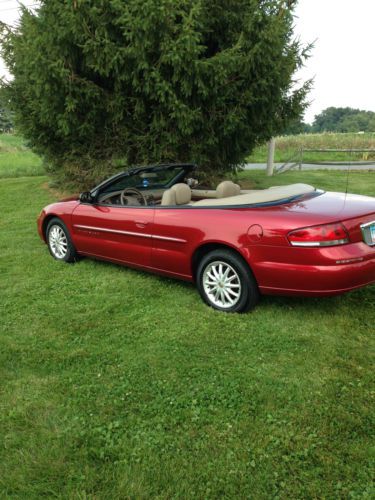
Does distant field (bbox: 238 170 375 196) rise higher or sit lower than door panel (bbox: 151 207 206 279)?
lower

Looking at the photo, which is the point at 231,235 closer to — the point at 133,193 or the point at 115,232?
the point at 115,232

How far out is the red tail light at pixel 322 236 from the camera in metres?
3.37

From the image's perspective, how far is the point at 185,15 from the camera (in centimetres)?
719

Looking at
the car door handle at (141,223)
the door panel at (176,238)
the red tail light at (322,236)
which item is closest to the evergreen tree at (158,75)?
the car door handle at (141,223)

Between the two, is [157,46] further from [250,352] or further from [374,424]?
[374,424]

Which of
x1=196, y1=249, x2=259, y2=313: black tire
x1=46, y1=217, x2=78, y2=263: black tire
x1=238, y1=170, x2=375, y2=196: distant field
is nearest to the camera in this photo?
x1=196, y1=249, x2=259, y2=313: black tire

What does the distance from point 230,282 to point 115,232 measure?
159 cm

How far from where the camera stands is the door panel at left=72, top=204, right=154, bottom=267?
4.59 m

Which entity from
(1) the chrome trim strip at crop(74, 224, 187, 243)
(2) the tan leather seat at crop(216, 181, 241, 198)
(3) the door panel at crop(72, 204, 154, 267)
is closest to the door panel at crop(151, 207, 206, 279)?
(1) the chrome trim strip at crop(74, 224, 187, 243)

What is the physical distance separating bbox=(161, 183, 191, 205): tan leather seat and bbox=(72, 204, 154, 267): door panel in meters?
0.19

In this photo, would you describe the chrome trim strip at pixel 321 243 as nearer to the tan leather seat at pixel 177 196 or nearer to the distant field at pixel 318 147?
the tan leather seat at pixel 177 196

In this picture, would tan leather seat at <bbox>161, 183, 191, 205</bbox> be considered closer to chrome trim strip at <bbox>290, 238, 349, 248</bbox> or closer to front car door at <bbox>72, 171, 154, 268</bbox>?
front car door at <bbox>72, 171, 154, 268</bbox>

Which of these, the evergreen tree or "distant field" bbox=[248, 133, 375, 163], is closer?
the evergreen tree

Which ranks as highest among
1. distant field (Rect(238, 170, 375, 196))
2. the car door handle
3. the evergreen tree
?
the evergreen tree
